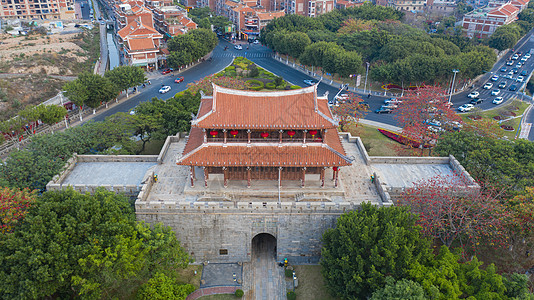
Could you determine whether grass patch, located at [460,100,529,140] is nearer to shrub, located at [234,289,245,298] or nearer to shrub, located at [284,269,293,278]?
shrub, located at [284,269,293,278]

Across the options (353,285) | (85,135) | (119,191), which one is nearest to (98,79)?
(85,135)

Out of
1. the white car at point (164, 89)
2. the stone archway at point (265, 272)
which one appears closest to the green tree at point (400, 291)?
the stone archway at point (265, 272)

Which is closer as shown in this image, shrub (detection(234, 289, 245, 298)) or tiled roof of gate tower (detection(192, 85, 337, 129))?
shrub (detection(234, 289, 245, 298))

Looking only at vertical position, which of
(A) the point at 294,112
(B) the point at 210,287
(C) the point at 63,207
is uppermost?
(A) the point at 294,112

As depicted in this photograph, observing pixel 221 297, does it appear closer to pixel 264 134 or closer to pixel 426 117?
pixel 264 134

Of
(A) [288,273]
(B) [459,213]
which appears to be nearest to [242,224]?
(A) [288,273]

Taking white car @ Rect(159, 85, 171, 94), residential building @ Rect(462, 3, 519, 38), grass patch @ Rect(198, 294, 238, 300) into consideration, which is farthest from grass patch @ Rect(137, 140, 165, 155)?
residential building @ Rect(462, 3, 519, 38)

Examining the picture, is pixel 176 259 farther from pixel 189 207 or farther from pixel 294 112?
pixel 294 112

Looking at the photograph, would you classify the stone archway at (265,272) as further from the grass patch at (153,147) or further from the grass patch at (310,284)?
the grass patch at (153,147)
